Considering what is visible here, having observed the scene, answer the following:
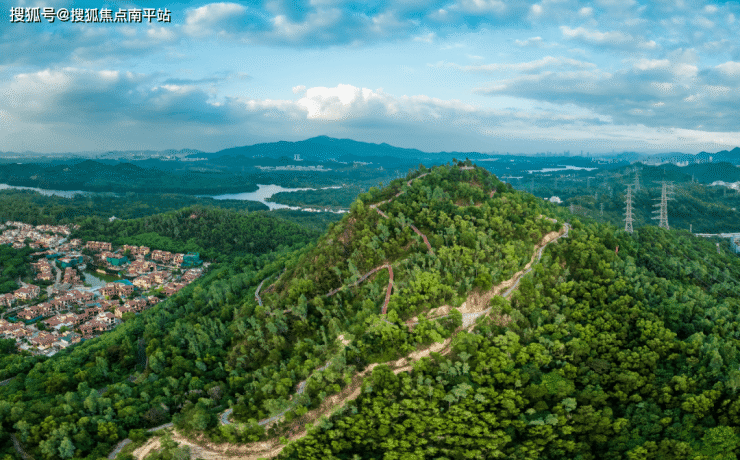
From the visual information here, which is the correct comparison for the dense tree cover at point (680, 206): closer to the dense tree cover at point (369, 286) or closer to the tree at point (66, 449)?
the dense tree cover at point (369, 286)

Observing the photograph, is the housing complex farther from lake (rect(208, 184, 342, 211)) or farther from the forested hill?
lake (rect(208, 184, 342, 211))

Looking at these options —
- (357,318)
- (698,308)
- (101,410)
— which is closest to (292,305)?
(357,318)

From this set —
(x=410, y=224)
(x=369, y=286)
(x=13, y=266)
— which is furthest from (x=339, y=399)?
(x=13, y=266)

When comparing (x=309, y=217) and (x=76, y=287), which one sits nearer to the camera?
(x=76, y=287)

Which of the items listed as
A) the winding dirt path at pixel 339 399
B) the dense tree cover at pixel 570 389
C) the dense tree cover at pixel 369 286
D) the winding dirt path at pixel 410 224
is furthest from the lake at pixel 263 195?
the dense tree cover at pixel 570 389

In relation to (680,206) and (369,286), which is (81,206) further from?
(680,206)

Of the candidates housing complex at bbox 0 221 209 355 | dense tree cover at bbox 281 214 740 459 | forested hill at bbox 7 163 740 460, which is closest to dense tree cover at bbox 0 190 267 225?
housing complex at bbox 0 221 209 355
